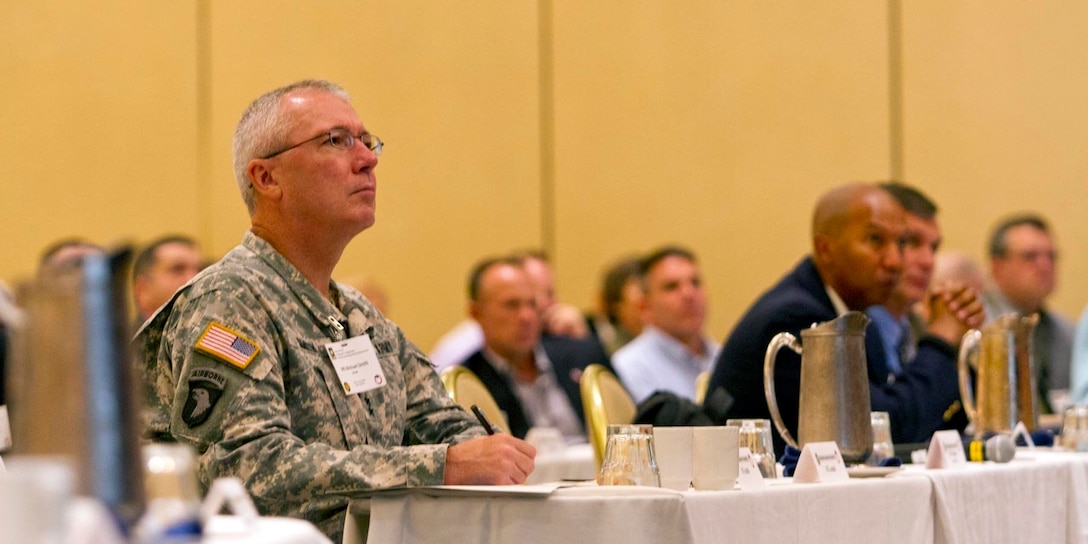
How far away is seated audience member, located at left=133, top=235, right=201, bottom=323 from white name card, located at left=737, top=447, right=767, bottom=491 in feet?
11.0

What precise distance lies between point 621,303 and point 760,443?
4477 millimetres

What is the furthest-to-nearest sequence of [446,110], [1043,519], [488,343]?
[446,110], [488,343], [1043,519]

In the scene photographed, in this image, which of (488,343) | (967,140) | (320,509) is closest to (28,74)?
(488,343)

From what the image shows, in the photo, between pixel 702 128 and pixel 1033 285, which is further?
pixel 702 128

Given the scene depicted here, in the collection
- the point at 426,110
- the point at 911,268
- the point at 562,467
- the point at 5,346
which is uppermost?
the point at 426,110

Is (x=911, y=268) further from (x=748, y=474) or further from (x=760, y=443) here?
(x=748, y=474)

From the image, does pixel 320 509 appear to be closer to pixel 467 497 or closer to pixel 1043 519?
pixel 467 497

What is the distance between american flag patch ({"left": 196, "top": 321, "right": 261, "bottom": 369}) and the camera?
215cm

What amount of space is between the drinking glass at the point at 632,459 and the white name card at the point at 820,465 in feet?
0.97

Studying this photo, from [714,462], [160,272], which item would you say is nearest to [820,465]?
[714,462]

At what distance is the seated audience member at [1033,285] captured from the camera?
19.2 feet

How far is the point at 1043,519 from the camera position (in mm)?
2656

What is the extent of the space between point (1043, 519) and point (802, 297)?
2.48 ft

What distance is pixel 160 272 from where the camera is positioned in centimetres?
517
